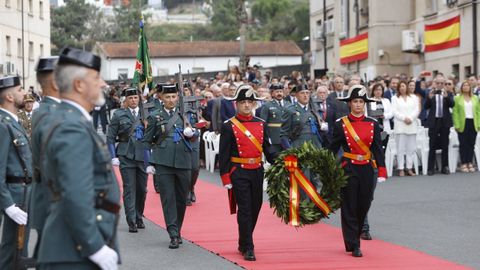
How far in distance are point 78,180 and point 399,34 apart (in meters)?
29.9

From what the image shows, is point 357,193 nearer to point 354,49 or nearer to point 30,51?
point 354,49

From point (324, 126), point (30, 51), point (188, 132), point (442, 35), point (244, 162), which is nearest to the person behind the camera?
point (244, 162)

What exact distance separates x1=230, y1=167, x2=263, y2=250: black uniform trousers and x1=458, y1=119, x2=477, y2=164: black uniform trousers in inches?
401

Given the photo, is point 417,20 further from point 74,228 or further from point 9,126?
point 74,228

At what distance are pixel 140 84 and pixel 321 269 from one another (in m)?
5.57

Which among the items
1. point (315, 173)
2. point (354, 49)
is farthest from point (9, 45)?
point (315, 173)

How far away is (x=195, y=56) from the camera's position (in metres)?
75.3

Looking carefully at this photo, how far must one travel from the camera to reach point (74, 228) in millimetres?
5027

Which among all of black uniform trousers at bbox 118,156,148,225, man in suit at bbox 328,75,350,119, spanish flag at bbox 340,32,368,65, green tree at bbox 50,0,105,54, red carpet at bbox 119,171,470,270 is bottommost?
red carpet at bbox 119,171,470,270

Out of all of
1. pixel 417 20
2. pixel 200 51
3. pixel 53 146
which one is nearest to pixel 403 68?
pixel 417 20

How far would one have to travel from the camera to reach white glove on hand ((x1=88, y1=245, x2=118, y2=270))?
5.04m

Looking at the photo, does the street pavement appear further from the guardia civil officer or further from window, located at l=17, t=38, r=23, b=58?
window, located at l=17, t=38, r=23, b=58

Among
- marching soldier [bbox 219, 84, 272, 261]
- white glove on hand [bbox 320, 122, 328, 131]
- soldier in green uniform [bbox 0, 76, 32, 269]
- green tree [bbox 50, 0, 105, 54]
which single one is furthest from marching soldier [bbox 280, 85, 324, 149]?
green tree [bbox 50, 0, 105, 54]

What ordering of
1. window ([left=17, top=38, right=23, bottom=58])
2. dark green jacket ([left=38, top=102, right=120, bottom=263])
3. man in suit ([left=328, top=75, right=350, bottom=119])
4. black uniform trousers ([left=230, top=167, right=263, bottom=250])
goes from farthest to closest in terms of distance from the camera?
window ([left=17, top=38, right=23, bottom=58]) < man in suit ([left=328, top=75, right=350, bottom=119]) < black uniform trousers ([left=230, top=167, right=263, bottom=250]) < dark green jacket ([left=38, top=102, right=120, bottom=263])
